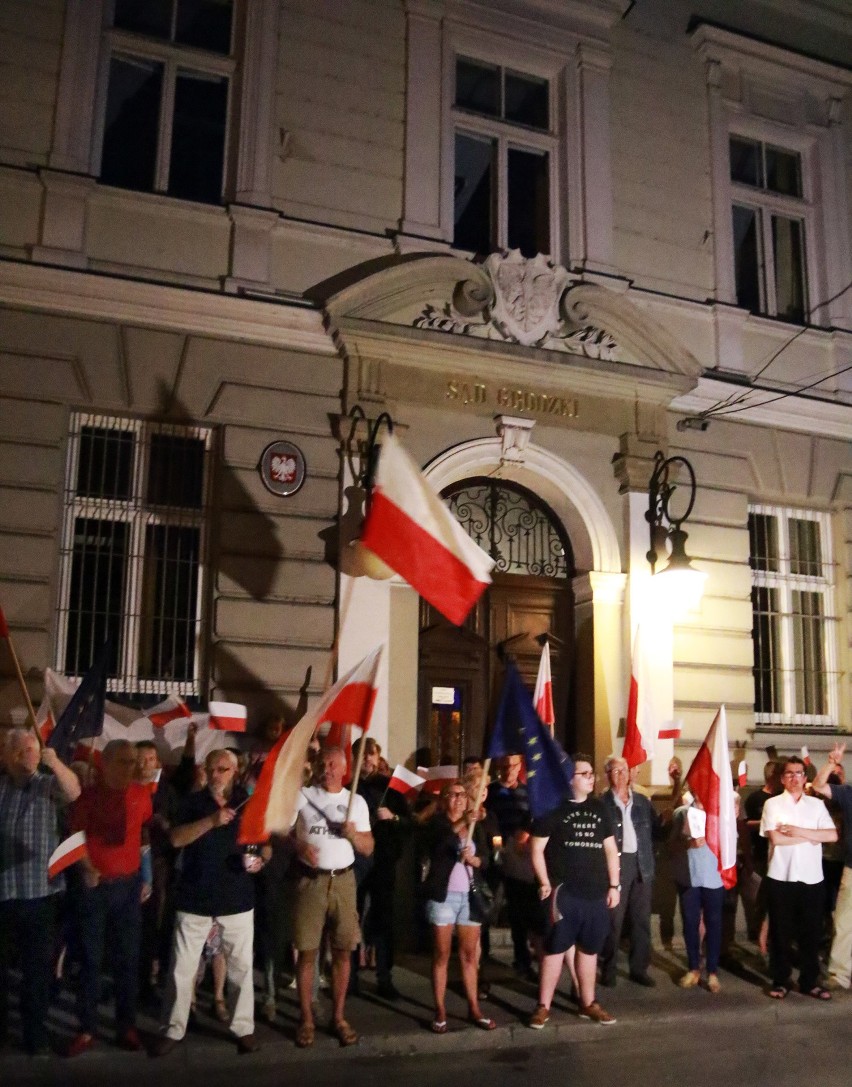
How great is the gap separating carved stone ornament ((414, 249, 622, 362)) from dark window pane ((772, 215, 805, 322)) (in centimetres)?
320

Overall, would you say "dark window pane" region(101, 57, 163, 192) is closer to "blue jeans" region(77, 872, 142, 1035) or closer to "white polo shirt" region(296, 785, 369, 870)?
"white polo shirt" region(296, 785, 369, 870)

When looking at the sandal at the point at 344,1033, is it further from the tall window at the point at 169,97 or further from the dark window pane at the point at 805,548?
the dark window pane at the point at 805,548

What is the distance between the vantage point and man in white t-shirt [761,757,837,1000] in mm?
8609

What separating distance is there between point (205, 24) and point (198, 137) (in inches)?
48.2

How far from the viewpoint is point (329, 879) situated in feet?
23.3

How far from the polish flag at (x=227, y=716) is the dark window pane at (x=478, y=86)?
695 centimetres

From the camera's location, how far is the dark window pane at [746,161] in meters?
13.1

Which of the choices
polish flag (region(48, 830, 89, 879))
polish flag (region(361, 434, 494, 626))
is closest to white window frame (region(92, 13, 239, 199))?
polish flag (region(361, 434, 494, 626))

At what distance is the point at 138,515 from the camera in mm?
9828

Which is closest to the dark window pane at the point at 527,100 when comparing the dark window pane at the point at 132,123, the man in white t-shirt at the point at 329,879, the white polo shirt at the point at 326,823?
the dark window pane at the point at 132,123

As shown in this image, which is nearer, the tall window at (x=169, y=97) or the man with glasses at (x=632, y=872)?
the man with glasses at (x=632, y=872)

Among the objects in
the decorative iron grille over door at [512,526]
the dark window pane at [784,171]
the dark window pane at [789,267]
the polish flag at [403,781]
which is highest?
the dark window pane at [784,171]

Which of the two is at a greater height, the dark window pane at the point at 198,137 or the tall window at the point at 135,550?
the dark window pane at the point at 198,137

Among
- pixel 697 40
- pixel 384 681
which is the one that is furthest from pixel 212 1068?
pixel 697 40
